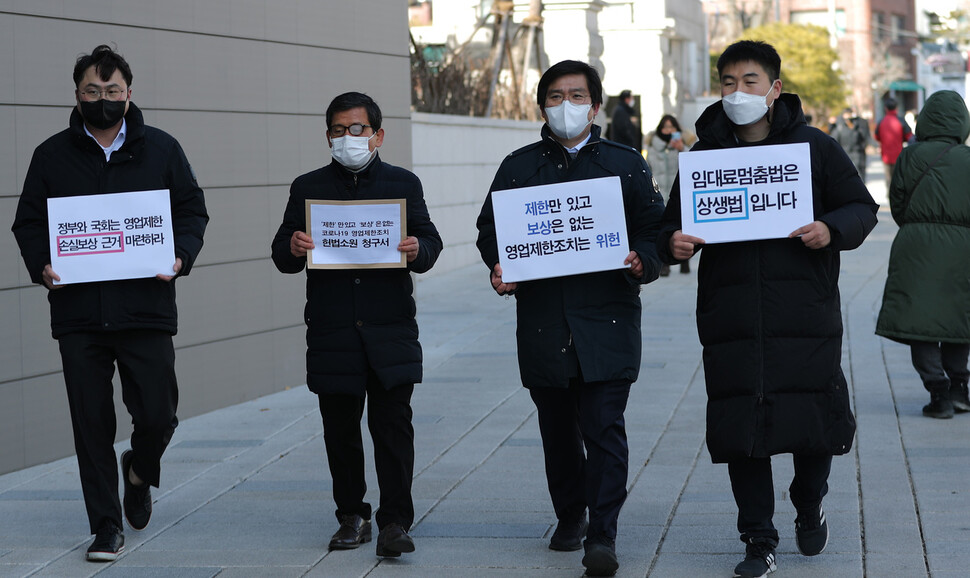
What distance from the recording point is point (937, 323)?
27.8ft

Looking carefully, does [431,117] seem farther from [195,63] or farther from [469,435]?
[469,435]

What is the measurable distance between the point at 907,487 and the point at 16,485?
171 inches

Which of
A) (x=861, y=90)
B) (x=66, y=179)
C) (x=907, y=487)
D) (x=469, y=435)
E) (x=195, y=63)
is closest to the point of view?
(x=66, y=179)

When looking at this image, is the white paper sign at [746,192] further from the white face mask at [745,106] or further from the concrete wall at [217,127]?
the concrete wall at [217,127]

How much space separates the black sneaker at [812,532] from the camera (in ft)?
17.9

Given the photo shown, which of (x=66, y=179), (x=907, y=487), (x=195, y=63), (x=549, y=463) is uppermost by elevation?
(x=195, y=63)

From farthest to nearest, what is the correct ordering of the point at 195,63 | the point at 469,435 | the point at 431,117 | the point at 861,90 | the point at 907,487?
the point at 861,90
the point at 431,117
the point at 195,63
the point at 469,435
the point at 907,487

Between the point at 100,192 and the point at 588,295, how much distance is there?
2.09m

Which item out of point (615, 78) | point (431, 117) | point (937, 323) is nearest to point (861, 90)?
point (615, 78)

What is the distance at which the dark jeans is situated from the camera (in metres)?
8.44

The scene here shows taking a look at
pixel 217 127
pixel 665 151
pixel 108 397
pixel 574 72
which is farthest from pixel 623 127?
pixel 108 397

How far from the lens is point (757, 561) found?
17.1ft

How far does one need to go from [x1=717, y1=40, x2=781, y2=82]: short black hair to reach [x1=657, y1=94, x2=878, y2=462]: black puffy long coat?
0.45ft

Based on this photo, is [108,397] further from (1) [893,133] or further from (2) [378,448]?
(1) [893,133]
